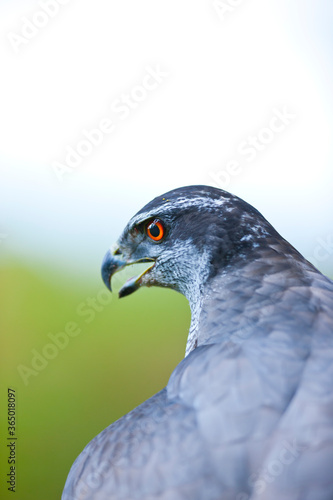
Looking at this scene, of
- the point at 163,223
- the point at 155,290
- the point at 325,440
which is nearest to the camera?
the point at 325,440

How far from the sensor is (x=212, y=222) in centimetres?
140

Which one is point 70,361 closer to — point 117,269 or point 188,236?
point 117,269

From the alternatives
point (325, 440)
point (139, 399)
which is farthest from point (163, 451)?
point (139, 399)

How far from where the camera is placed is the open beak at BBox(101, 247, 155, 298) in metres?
1.65

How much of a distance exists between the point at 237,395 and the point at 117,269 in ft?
2.71

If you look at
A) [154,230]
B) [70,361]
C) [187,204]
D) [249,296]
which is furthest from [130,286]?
[70,361]

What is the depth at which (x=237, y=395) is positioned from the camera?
0.94 metres

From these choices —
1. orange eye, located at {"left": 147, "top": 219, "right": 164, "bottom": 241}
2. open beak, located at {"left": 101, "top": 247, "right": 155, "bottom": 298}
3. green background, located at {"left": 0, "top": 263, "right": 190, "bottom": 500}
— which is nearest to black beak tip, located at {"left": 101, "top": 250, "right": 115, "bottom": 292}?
open beak, located at {"left": 101, "top": 247, "right": 155, "bottom": 298}

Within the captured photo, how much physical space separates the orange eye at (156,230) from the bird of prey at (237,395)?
11 cm

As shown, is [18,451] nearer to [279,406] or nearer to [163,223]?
[163,223]

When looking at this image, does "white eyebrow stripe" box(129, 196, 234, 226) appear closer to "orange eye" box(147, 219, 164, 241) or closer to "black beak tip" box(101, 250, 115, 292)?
"orange eye" box(147, 219, 164, 241)

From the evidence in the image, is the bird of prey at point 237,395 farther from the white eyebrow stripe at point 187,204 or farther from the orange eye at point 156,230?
the orange eye at point 156,230

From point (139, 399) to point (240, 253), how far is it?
7.07 ft

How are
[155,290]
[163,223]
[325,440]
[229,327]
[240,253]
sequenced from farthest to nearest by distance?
[155,290] < [163,223] < [240,253] < [229,327] < [325,440]
